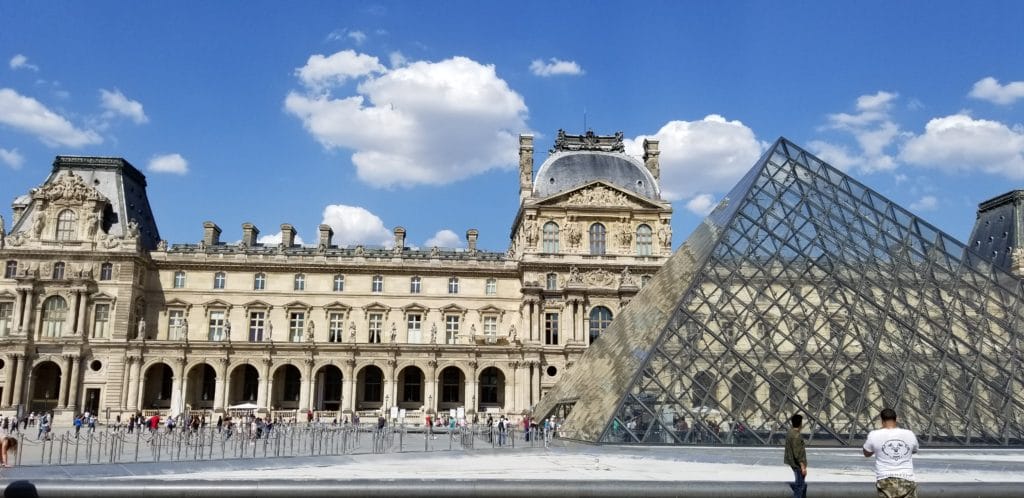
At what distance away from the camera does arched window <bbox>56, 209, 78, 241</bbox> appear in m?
42.3

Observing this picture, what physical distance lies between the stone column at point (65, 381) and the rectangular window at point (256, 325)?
28.8 feet

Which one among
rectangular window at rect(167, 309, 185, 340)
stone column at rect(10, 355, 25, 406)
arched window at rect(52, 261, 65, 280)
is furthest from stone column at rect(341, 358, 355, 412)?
stone column at rect(10, 355, 25, 406)

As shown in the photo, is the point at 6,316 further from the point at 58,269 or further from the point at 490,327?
the point at 490,327

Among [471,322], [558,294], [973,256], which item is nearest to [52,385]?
[471,322]

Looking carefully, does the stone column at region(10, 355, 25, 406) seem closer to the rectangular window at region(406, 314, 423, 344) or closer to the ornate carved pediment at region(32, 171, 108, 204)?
the ornate carved pediment at region(32, 171, 108, 204)

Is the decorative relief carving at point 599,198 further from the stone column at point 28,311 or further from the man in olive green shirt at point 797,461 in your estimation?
the man in olive green shirt at point 797,461

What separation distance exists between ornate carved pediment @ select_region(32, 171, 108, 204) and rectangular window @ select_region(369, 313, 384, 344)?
15.3 metres

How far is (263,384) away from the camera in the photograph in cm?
4225

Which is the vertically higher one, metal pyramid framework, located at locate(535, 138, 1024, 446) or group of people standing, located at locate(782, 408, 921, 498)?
metal pyramid framework, located at locate(535, 138, 1024, 446)

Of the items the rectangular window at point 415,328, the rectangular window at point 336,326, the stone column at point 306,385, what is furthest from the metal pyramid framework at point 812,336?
the rectangular window at point 336,326

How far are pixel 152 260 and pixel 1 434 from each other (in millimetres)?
38679

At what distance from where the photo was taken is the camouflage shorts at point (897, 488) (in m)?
7.16

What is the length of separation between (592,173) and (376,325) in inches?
587

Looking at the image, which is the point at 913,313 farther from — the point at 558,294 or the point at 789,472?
the point at 558,294
